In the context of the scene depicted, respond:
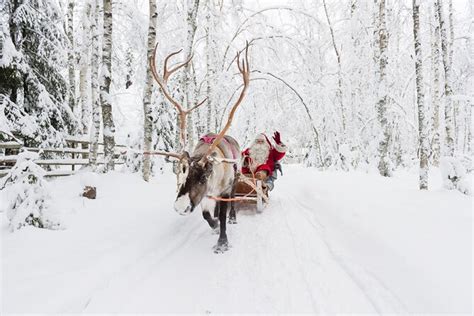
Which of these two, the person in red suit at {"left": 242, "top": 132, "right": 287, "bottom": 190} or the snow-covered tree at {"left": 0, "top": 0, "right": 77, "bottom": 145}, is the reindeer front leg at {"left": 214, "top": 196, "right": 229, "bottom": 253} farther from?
the snow-covered tree at {"left": 0, "top": 0, "right": 77, "bottom": 145}

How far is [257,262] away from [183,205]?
118 centimetres

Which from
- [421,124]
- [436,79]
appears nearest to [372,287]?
[421,124]

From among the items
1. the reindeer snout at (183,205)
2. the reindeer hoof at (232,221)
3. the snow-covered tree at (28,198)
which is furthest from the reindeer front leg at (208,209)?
the snow-covered tree at (28,198)

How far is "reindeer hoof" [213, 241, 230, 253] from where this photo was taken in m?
4.11

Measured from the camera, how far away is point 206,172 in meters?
3.83

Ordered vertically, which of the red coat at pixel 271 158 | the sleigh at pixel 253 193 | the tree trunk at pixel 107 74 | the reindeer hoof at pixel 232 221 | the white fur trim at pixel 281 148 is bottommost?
the reindeer hoof at pixel 232 221

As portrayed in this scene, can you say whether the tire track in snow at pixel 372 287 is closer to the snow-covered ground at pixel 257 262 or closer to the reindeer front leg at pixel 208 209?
the snow-covered ground at pixel 257 262

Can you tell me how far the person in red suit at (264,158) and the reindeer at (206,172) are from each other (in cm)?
135

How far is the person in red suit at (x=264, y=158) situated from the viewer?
6616 millimetres

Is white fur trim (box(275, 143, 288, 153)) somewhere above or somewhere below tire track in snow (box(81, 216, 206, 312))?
above

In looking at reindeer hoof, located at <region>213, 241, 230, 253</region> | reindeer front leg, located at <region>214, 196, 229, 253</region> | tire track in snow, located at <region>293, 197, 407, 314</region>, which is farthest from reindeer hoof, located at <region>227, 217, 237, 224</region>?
tire track in snow, located at <region>293, 197, 407, 314</region>

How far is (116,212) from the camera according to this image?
18.5 ft

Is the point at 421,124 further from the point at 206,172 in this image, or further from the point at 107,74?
the point at 107,74

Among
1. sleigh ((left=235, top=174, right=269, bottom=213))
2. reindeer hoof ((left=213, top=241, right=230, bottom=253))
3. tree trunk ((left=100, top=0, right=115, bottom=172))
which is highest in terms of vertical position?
tree trunk ((left=100, top=0, right=115, bottom=172))
